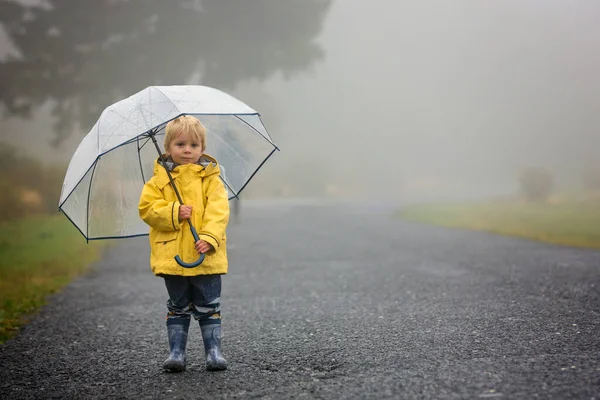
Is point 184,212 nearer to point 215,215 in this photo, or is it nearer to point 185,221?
point 185,221

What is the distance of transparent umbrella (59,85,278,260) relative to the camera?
4.18 m

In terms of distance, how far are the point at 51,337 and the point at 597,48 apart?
38524 mm

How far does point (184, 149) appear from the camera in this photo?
409 cm

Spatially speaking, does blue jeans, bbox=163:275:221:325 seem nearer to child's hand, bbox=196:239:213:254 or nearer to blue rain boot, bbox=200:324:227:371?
blue rain boot, bbox=200:324:227:371

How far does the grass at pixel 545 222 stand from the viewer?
13.6 metres

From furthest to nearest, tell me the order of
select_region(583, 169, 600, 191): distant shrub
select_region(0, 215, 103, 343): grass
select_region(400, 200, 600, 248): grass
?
select_region(583, 169, 600, 191): distant shrub < select_region(400, 200, 600, 248): grass < select_region(0, 215, 103, 343): grass

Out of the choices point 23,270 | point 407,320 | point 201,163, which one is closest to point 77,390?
point 201,163

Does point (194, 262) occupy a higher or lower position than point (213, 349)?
higher

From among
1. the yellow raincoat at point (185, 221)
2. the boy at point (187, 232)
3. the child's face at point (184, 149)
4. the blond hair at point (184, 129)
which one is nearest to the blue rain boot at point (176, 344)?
the boy at point (187, 232)

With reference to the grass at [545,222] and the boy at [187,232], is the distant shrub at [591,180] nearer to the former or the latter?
the grass at [545,222]

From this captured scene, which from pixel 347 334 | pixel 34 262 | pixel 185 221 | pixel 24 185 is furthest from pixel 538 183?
pixel 185 221

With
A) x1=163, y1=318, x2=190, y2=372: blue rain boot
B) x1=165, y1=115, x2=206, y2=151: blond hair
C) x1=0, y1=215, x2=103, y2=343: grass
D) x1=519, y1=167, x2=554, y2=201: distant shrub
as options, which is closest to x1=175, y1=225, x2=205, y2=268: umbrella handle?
x1=163, y1=318, x2=190, y2=372: blue rain boot

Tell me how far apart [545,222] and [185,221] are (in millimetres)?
16636

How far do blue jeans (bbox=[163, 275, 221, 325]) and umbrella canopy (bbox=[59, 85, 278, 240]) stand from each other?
29.6 inches
